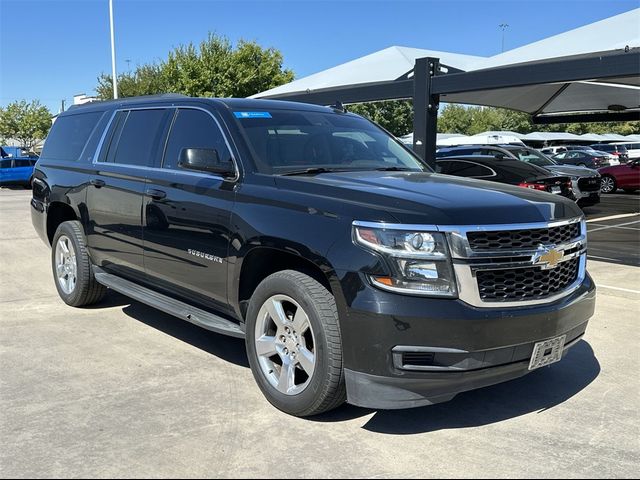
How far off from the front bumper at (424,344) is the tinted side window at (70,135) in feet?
13.2

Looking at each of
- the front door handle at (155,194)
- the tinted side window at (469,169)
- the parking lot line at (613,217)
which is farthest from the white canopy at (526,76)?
the front door handle at (155,194)

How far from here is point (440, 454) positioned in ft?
10.6

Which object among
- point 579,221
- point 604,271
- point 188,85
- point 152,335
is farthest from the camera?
point 188,85

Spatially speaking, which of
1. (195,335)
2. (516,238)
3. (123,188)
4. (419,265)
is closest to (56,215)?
(123,188)

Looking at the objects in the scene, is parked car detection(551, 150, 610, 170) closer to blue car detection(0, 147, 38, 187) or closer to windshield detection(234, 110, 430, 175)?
blue car detection(0, 147, 38, 187)

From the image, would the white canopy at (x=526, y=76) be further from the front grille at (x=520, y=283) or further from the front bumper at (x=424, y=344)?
the front bumper at (x=424, y=344)

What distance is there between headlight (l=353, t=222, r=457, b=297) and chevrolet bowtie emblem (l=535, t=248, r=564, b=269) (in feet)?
1.96

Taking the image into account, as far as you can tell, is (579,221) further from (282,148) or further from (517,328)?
(282,148)

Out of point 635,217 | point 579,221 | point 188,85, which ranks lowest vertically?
point 635,217

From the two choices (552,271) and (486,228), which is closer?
(486,228)

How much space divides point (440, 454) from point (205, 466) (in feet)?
3.99

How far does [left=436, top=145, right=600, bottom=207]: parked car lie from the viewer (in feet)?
48.1

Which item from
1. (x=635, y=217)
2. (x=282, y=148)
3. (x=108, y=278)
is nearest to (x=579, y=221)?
(x=282, y=148)

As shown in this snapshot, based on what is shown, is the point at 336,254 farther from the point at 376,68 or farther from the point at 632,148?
the point at 632,148
